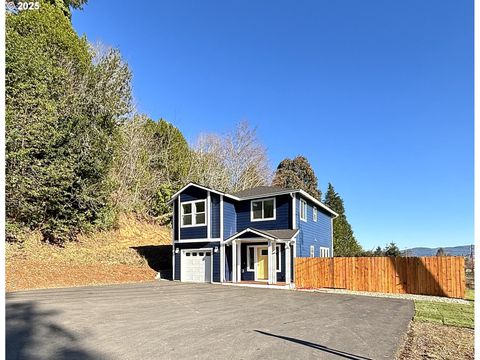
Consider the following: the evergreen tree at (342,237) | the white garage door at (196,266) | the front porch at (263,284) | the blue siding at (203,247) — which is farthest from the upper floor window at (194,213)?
the evergreen tree at (342,237)

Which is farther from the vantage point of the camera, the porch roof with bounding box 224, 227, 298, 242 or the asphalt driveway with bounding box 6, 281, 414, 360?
the porch roof with bounding box 224, 227, 298, 242

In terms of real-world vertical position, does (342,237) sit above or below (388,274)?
above

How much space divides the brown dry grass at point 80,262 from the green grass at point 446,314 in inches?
577

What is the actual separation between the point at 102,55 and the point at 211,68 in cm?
734

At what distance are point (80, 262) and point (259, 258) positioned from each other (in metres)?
9.79

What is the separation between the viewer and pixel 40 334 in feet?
24.3

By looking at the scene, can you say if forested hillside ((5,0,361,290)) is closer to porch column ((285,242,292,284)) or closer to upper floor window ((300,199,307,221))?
porch column ((285,242,292,284))

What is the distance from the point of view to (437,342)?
23.9 ft

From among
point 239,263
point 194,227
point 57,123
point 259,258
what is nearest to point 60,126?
point 57,123

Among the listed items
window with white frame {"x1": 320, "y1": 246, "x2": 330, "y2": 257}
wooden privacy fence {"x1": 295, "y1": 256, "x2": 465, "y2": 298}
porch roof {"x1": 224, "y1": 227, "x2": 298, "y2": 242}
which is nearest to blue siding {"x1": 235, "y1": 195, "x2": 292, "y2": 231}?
porch roof {"x1": 224, "y1": 227, "x2": 298, "y2": 242}

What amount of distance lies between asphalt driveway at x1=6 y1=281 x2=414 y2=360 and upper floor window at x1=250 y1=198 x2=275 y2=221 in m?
8.13

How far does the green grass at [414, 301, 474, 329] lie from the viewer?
31.5 feet

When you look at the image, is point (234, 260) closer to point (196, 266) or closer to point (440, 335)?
point (196, 266)

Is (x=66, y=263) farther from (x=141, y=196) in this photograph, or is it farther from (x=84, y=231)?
(x=141, y=196)
